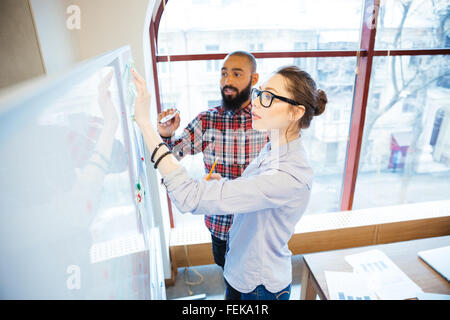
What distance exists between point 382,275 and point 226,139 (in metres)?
1.16

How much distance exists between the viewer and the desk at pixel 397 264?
133 cm

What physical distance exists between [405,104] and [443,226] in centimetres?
142

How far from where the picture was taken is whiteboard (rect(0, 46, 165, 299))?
0.25 m

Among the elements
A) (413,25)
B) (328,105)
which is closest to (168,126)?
(328,105)

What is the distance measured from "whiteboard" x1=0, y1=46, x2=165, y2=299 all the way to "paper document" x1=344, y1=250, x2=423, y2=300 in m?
1.22

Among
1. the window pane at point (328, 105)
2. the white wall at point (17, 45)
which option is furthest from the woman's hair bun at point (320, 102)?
the window pane at point (328, 105)

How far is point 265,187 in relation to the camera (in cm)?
89

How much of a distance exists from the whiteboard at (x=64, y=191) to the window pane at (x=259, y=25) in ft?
5.27

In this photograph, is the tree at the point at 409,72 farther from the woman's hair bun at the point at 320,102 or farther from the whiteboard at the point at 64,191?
the whiteboard at the point at 64,191

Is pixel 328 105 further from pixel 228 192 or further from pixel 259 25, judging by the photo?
pixel 228 192

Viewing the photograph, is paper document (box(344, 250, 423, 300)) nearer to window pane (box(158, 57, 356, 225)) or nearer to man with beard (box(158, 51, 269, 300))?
man with beard (box(158, 51, 269, 300))

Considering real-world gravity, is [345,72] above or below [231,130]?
above
